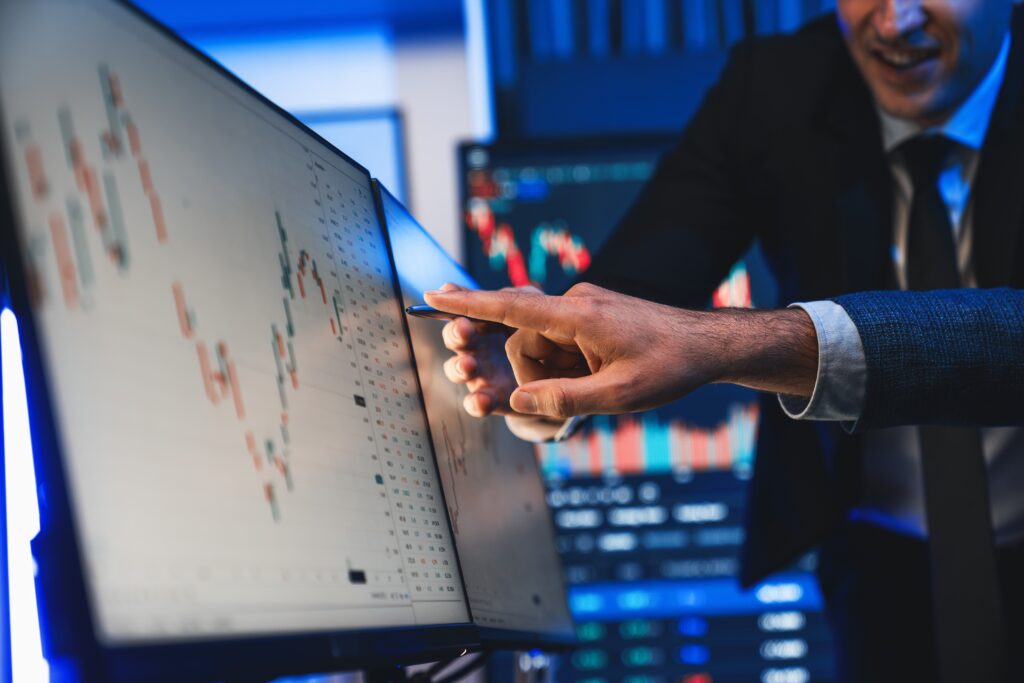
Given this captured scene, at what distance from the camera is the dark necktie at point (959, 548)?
1.03 meters

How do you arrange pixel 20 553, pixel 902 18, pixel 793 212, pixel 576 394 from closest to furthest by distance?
1. pixel 576 394
2. pixel 20 553
3. pixel 902 18
4. pixel 793 212

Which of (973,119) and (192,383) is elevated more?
(973,119)

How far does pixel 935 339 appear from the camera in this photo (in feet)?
2.61

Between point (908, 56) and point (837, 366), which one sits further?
point (908, 56)

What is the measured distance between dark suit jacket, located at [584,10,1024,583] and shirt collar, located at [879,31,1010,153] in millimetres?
12

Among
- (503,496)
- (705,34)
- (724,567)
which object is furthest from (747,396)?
(503,496)

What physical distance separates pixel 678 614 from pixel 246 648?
1.75 meters

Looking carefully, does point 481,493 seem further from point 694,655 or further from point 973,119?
point 694,655

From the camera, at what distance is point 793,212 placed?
123cm

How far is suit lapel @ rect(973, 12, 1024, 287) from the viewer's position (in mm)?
1085

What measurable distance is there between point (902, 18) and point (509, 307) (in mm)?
736

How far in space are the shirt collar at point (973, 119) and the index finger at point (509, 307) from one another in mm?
707

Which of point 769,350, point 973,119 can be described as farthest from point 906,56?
point 769,350

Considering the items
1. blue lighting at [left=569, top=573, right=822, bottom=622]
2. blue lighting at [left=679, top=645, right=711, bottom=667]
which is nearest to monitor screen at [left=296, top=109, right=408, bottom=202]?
blue lighting at [left=569, top=573, right=822, bottom=622]
